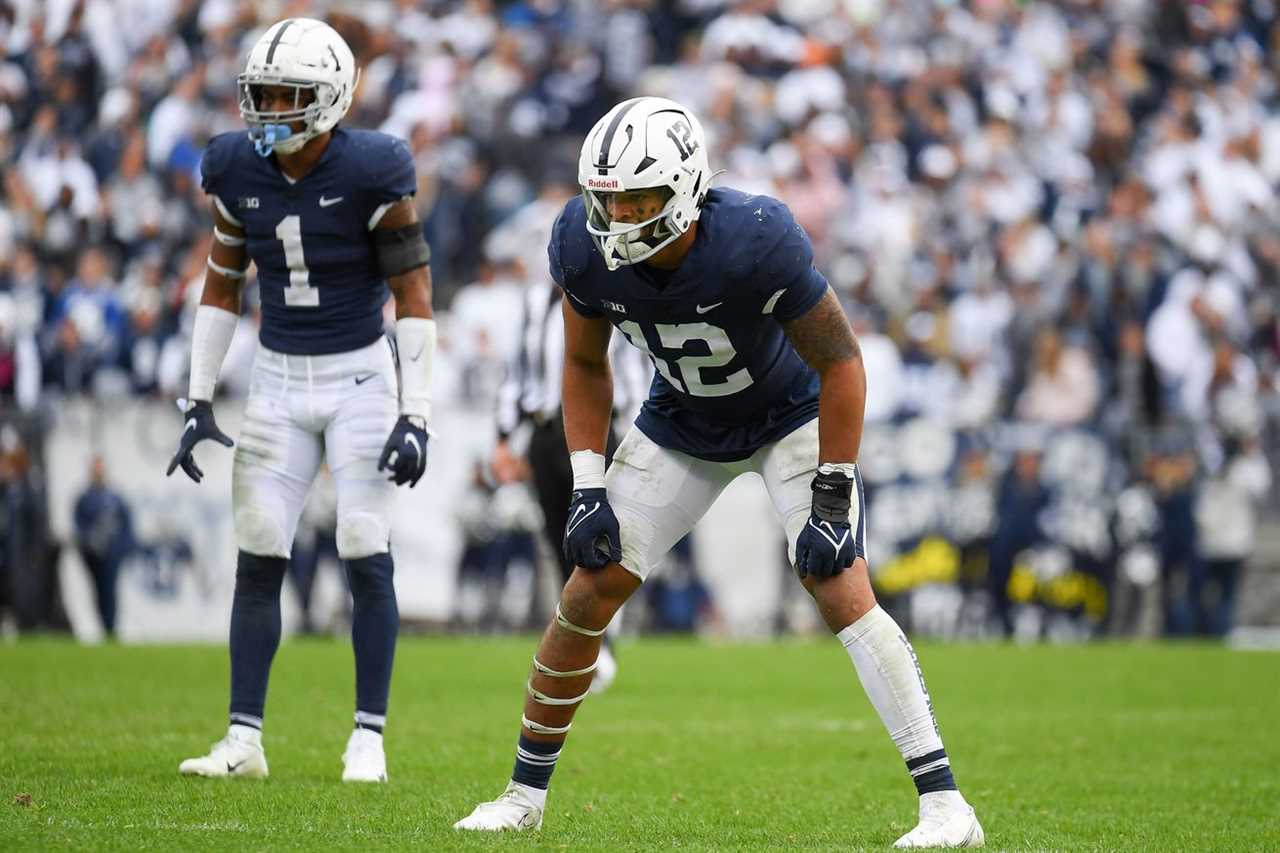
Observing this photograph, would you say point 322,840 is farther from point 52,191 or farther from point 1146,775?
point 52,191

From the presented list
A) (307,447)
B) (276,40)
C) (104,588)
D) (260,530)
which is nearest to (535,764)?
(260,530)

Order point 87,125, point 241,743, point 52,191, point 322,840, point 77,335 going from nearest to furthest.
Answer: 1. point 322,840
2. point 241,743
3. point 77,335
4. point 52,191
5. point 87,125

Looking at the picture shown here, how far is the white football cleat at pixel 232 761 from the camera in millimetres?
5781

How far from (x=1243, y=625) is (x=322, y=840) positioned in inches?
454

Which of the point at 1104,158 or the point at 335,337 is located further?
the point at 1104,158

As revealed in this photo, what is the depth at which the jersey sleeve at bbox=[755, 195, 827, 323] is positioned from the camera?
4.70 m

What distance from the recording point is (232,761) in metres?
5.82

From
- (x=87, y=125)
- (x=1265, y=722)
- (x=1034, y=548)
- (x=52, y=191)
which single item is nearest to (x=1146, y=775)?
(x=1265, y=722)

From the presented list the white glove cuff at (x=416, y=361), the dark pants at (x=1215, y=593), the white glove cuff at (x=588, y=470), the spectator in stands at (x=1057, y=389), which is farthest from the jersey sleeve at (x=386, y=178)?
the dark pants at (x=1215, y=593)

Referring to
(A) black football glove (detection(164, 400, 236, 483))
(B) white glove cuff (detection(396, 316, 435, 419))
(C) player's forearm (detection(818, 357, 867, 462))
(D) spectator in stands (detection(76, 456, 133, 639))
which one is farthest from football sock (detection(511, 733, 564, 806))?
(D) spectator in stands (detection(76, 456, 133, 639))

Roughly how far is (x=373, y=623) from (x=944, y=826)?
2193 millimetres

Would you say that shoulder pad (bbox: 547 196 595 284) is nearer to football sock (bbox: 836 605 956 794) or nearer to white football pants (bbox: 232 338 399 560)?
football sock (bbox: 836 605 956 794)

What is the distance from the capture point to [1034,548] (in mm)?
14117

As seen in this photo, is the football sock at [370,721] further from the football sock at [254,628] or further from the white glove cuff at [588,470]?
the white glove cuff at [588,470]
